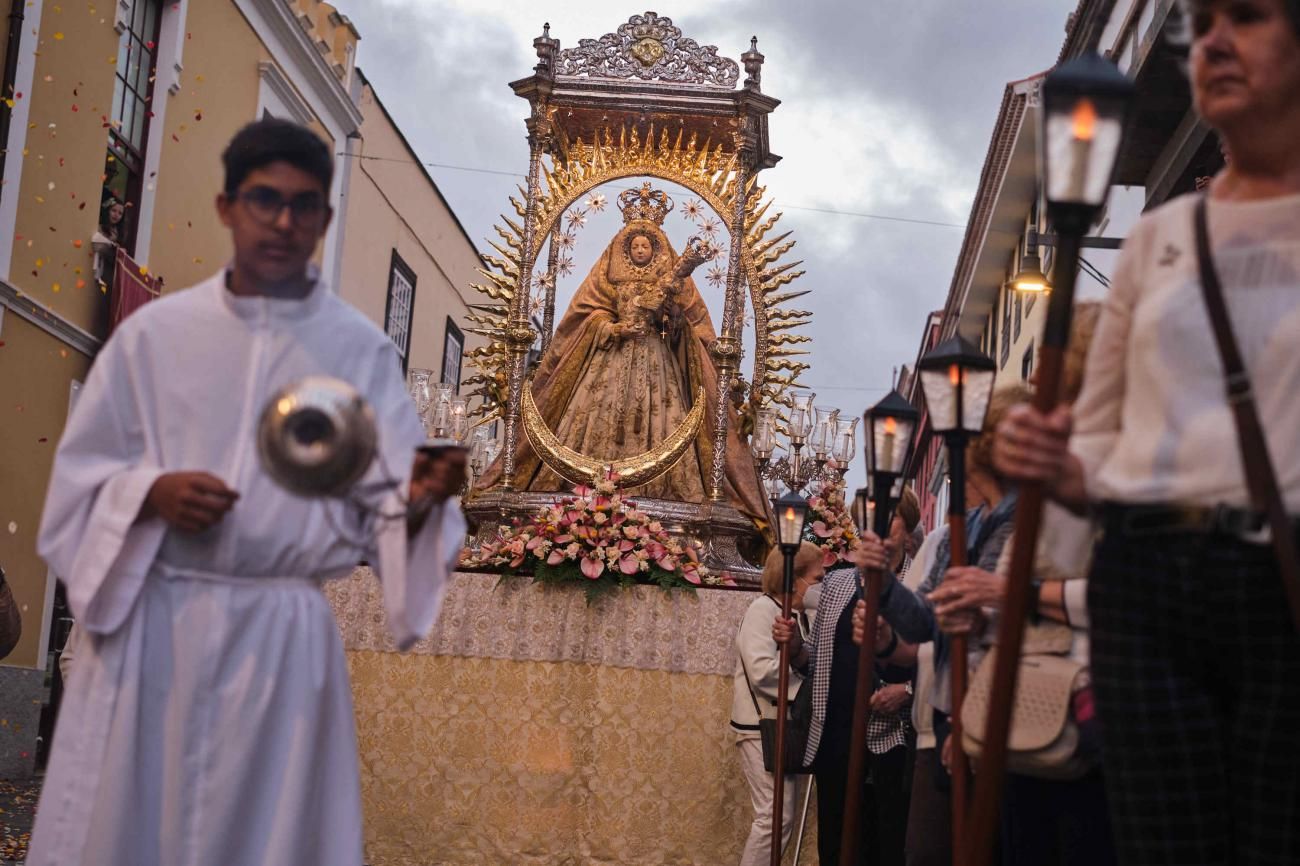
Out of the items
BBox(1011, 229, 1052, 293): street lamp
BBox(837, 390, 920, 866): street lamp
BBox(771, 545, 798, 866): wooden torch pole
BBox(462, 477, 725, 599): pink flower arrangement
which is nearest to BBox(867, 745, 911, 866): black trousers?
BBox(771, 545, 798, 866): wooden torch pole

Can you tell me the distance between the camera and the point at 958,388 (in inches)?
178

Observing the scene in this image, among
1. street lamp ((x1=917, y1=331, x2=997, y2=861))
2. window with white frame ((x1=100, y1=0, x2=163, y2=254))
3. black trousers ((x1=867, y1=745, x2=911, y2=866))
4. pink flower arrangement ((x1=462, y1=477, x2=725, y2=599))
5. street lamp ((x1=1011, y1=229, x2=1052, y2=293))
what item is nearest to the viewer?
street lamp ((x1=917, y1=331, x2=997, y2=861))

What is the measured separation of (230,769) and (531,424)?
7.59 meters

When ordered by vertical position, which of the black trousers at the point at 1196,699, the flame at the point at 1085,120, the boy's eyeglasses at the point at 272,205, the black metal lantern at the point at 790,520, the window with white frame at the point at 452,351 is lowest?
the black trousers at the point at 1196,699

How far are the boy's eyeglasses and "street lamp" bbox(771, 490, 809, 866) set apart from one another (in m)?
3.90

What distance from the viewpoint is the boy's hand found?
→ 128 inches

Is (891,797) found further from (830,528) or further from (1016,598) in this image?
(1016,598)

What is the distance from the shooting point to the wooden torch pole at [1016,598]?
259 centimetres

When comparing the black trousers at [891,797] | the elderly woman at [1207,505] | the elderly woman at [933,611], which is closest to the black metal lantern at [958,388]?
the elderly woman at [933,611]

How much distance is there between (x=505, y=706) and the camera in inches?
357

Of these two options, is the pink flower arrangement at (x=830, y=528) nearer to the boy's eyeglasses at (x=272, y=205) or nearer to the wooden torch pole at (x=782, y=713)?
the wooden torch pole at (x=782, y=713)

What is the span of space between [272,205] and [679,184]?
316 inches

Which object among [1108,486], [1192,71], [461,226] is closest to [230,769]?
[1108,486]

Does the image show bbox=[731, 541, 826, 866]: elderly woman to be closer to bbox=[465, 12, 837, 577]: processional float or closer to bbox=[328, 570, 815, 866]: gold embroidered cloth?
bbox=[328, 570, 815, 866]: gold embroidered cloth
